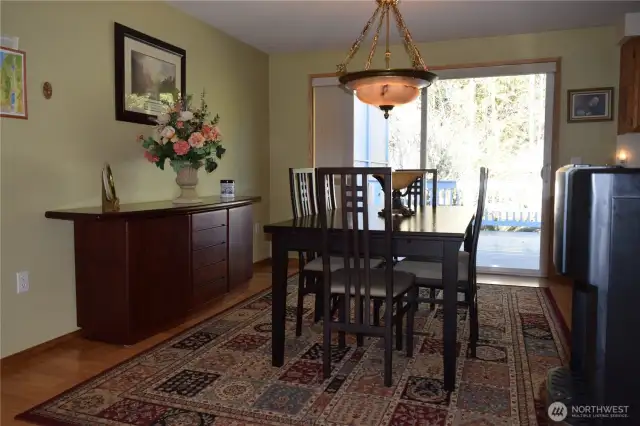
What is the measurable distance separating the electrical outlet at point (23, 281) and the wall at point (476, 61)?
3.15 meters

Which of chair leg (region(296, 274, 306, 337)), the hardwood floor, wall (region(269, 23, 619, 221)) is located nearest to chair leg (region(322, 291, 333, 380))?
chair leg (region(296, 274, 306, 337))

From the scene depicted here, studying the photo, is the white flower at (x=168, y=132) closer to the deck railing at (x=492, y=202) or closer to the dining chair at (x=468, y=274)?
the dining chair at (x=468, y=274)

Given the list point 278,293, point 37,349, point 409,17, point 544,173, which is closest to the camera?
point 278,293

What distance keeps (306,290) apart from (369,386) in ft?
2.56

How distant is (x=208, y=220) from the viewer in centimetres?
351

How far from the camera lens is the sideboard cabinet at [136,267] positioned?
9.13 feet

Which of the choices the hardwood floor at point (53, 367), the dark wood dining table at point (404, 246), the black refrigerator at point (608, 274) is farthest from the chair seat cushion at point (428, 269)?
the hardwood floor at point (53, 367)

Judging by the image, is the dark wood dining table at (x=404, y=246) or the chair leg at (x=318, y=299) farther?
the chair leg at (x=318, y=299)

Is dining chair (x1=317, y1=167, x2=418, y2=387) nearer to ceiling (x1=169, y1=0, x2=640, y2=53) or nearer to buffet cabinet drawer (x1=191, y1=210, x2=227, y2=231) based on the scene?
buffet cabinet drawer (x1=191, y1=210, x2=227, y2=231)

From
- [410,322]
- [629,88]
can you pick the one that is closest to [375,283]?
[410,322]

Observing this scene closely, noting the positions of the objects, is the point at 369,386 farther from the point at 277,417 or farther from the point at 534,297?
the point at 534,297

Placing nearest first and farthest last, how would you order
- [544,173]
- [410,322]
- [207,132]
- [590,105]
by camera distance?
[410,322] → [207,132] → [590,105] → [544,173]

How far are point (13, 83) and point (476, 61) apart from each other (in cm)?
400

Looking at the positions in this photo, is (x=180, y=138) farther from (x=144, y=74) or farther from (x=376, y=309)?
(x=376, y=309)
